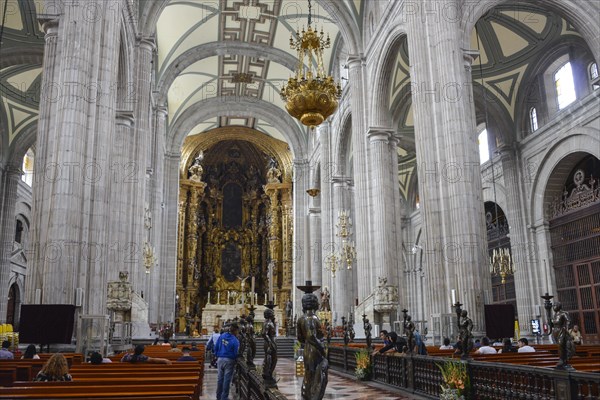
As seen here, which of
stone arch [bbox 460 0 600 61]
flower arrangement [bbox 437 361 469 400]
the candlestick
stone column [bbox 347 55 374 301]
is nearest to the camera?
flower arrangement [bbox 437 361 469 400]

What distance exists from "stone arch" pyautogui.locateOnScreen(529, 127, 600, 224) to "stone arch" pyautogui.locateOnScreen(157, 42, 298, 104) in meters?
12.0

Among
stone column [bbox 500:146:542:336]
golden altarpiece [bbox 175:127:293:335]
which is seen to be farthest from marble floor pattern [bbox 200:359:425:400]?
golden altarpiece [bbox 175:127:293:335]

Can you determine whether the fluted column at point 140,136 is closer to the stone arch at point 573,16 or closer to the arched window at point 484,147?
the stone arch at point 573,16

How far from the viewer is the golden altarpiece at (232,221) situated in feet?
107

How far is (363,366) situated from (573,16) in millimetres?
10389

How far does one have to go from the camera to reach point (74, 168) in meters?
10.1

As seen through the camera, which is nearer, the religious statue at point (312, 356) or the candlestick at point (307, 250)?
the religious statue at point (312, 356)

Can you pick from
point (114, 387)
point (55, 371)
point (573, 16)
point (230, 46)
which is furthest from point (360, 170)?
point (114, 387)

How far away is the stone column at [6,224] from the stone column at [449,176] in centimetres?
1686

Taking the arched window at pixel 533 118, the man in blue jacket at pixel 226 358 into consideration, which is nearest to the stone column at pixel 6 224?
the man in blue jacket at pixel 226 358

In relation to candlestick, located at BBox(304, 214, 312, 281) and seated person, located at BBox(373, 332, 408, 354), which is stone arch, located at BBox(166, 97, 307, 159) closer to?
candlestick, located at BBox(304, 214, 312, 281)

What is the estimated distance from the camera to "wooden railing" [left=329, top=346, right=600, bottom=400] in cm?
465

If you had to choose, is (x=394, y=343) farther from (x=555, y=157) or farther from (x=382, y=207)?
(x=555, y=157)

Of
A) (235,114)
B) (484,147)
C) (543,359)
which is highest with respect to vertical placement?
(235,114)
